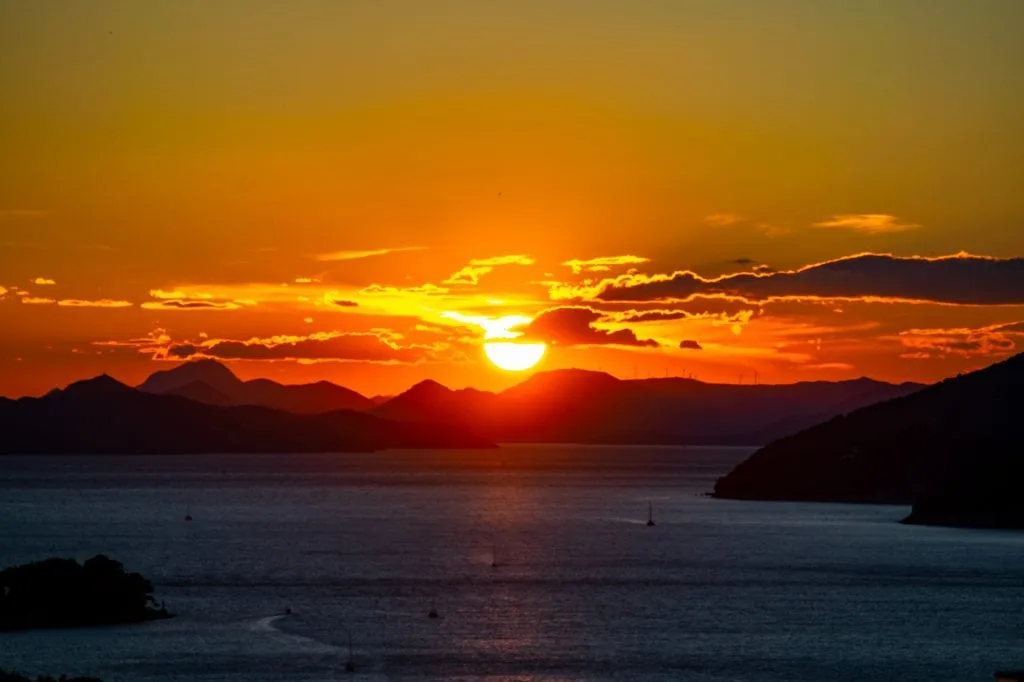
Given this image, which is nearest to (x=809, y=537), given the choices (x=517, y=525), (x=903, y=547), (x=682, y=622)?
(x=903, y=547)

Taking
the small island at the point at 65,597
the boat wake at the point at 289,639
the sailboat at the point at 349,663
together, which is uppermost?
the small island at the point at 65,597

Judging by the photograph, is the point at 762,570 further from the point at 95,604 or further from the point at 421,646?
the point at 95,604

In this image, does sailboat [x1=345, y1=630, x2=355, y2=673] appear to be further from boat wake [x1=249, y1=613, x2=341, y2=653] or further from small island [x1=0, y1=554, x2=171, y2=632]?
small island [x1=0, y1=554, x2=171, y2=632]

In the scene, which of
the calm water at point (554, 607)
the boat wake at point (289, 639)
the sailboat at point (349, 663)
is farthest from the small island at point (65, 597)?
the sailboat at point (349, 663)

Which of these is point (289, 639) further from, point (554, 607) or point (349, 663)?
point (554, 607)

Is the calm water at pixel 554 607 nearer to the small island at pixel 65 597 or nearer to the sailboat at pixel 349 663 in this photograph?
the sailboat at pixel 349 663

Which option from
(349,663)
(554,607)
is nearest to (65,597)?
(349,663)
